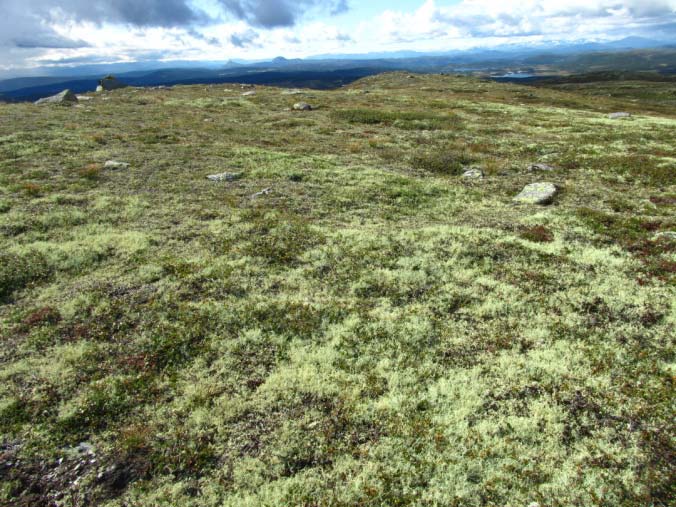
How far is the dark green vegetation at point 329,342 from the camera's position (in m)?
7.80

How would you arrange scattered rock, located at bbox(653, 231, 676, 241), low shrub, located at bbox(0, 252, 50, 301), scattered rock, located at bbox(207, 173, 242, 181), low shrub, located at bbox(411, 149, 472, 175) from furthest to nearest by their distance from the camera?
low shrub, located at bbox(411, 149, 472, 175) → scattered rock, located at bbox(207, 173, 242, 181) → scattered rock, located at bbox(653, 231, 676, 241) → low shrub, located at bbox(0, 252, 50, 301)

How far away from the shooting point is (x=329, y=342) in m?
11.6

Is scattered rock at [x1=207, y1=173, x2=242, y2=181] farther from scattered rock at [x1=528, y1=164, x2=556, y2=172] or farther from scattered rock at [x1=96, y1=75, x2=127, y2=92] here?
scattered rock at [x1=96, y1=75, x2=127, y2=92]

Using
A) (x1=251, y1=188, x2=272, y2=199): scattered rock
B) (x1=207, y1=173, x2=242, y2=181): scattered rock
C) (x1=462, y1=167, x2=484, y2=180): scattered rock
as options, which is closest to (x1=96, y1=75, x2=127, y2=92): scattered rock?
(x1=207, y1=173, x2=242, y2=181): scattered rock

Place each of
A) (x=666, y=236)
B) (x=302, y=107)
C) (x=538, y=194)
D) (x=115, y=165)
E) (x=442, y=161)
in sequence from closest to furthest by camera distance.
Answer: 1. (x=666, y=236)
2. (x=538, y=194)
3. (x=115, y=165)
4. (x=442, y=161)
5. (x=302, y=107)

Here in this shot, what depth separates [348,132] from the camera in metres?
43.6

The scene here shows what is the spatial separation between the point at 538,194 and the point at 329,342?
18600 millimetres

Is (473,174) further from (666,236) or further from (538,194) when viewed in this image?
(666,236)

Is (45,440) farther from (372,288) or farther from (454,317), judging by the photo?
(454,317)

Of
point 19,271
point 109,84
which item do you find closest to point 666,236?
point 19,271

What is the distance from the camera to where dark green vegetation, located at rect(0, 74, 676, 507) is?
Result: 780 centimetres

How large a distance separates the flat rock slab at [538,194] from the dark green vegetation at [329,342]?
879mm

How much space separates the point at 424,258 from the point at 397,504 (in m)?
10.3

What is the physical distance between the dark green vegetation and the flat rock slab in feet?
2.88
